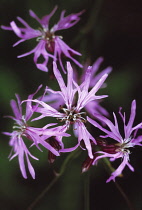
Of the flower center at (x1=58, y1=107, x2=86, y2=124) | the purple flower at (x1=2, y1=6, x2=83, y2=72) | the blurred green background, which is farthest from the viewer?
the blurred green background

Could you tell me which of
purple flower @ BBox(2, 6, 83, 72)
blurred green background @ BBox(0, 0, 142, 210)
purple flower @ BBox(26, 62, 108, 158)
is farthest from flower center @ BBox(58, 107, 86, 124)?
blurred green background @ BBox(0, 0, 142, 210)

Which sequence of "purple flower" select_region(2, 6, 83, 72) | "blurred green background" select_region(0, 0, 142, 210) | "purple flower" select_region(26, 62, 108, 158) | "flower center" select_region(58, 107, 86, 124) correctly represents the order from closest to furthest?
"purple flower" select_region(26, 62, 108, 158)
"flower center" select_region(58, 107, 86, 124)
"purple flower" select_region(2, 6, 83, 72)
"blurred green background" select_region(0, 0, 142, 210)

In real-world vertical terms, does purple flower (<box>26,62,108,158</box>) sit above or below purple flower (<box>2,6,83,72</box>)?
below

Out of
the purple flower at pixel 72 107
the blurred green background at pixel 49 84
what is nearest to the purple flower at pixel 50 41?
the purple flower at pixel 72 107

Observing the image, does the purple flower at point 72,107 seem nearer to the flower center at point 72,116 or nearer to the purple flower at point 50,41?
the flower center at point 72,116

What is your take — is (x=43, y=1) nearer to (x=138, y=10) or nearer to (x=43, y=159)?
(x=138, y=10)

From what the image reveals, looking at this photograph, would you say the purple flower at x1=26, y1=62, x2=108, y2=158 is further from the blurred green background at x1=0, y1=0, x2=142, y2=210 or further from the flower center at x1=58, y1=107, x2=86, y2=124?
the blurred green background at x1=0, y1=0, x2=142, y2=210

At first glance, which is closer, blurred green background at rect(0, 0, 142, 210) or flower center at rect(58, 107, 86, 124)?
flower center at rect(58, 107, 86, 124)

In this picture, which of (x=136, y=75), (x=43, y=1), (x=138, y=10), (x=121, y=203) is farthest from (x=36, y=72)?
(x=121, y=203)
